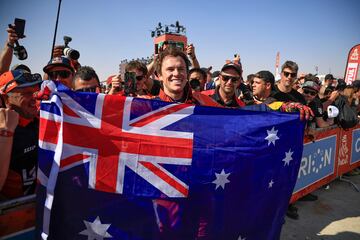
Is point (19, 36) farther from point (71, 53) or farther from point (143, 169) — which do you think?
point (143, 169)

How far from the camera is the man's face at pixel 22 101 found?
205 centimetres

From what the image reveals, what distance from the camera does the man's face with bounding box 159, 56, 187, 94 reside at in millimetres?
2488

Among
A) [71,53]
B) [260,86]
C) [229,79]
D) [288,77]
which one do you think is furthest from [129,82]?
[288,77]

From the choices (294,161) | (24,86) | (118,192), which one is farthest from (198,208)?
(24,86)

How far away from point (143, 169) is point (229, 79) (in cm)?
206

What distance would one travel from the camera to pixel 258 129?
2.35m

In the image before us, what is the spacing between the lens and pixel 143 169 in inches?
75.3

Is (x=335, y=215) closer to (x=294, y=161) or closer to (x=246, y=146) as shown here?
(x=294, y=161)

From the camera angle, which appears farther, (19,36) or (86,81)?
(19,36)

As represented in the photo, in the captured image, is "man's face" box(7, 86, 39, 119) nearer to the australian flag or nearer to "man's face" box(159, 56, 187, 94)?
the australian flag

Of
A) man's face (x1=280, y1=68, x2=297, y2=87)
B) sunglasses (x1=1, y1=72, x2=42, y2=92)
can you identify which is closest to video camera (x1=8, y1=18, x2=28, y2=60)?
sunglasses (x1=1, y1=72, x2=42, y2=92)

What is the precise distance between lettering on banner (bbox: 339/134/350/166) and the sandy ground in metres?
0.60

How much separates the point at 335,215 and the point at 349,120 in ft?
6.33

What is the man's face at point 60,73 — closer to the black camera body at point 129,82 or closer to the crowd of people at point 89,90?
the crowd of people at point 89,90
